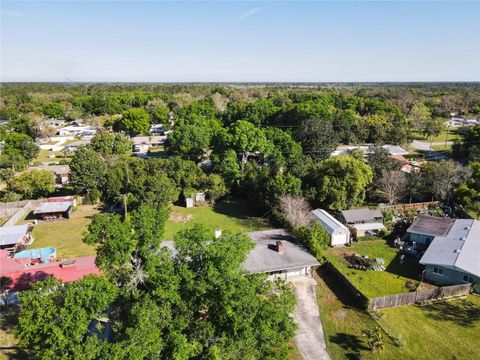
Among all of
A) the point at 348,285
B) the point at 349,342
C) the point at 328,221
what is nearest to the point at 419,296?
the point at 348,285

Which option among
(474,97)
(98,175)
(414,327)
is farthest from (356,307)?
(474,97)

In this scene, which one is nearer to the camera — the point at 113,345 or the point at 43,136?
the point at 113,345

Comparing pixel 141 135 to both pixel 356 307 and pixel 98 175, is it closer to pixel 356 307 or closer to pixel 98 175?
pixel 98 175

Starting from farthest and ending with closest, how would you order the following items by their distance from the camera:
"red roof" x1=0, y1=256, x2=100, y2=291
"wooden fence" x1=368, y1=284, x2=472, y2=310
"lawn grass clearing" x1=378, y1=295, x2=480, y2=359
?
"red roof" x1=0, y1=256, x2=100, y2=291
"wooden fence" x1=368, y1=284, x2=472, y2=310
"lawn grass clearing" x1=378, y1=295, x2=480, y2=359

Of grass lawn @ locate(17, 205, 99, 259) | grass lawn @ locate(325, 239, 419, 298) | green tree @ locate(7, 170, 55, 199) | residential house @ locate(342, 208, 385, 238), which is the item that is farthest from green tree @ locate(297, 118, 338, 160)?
green tree @ locate(7, 170, 55, 199)

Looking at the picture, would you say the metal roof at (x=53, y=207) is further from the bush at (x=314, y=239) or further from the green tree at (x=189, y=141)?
the bush at (x=314, y=239)

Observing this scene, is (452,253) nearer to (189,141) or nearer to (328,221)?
(328,221)

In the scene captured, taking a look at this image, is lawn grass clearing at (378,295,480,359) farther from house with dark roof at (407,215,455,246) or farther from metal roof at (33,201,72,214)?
metal roof at (33,201,72,214)
